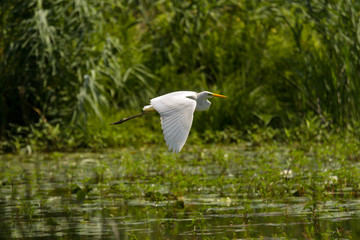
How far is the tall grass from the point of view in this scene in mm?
9148

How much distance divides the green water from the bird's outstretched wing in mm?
524

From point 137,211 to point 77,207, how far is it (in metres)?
0.53

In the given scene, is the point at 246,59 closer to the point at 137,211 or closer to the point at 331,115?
the point at 331,115

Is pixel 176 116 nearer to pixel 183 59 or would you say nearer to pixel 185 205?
pixel 185 205

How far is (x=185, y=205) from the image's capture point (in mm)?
5629

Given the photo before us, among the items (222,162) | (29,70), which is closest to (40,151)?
(29,70)

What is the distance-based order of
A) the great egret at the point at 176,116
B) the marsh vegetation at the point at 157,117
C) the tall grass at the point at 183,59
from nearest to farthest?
the great egret at the point at 176,116, the marsh vegetation at the point at 157,117, the tall grass at the point at 183,59

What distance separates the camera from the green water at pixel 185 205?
184 inches

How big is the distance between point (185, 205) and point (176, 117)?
105 cm

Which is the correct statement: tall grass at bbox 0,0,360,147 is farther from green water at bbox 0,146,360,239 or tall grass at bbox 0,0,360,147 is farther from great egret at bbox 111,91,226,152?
great egret at bbox 111,91,226,152

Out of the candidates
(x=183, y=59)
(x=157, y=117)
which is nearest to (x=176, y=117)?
(x=157, y=117)

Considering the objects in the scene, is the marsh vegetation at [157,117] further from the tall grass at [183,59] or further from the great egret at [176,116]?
the great egret at [176,116]

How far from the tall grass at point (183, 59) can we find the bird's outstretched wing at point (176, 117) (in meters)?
3.85

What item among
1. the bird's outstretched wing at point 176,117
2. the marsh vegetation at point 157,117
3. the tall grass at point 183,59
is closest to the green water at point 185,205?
the marsh vegetation at point 157,117
